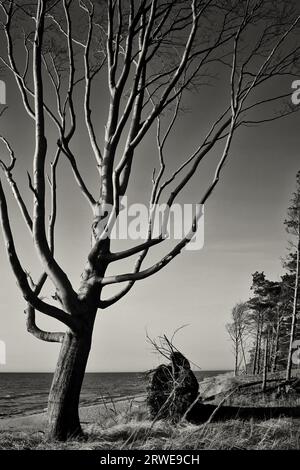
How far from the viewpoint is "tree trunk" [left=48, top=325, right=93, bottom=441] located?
4973 mm

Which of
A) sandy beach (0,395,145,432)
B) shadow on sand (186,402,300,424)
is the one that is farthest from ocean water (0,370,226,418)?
shadow on sand (186,402,300,424)

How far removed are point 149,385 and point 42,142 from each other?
6.26 metres

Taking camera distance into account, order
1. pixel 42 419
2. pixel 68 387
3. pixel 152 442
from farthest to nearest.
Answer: pixel 42 419, pixel 68 387, pixel 152 442

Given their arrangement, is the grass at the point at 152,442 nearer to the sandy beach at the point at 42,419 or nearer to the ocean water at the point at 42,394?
the ocean water at the point at 42,394

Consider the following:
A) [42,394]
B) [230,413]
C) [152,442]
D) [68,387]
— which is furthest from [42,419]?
[42,394]

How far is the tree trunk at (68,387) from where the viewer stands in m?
4.97

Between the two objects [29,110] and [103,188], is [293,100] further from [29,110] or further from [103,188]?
[29,110]

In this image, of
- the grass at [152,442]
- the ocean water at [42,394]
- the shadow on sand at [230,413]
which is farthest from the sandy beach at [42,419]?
the grass at [152,442]

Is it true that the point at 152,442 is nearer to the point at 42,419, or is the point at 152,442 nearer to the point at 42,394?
the point at 42,419

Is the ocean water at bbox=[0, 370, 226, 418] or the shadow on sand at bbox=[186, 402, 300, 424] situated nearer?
the shadow on sand at bbox=[186, 402, 300, 424]

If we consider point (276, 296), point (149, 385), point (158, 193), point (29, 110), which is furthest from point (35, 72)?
point (276, 296)

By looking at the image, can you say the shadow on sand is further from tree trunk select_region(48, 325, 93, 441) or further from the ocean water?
tree trunk select_region(48, 325, 93, 441)

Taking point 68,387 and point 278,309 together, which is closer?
point 68,387

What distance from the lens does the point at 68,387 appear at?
509 cm
